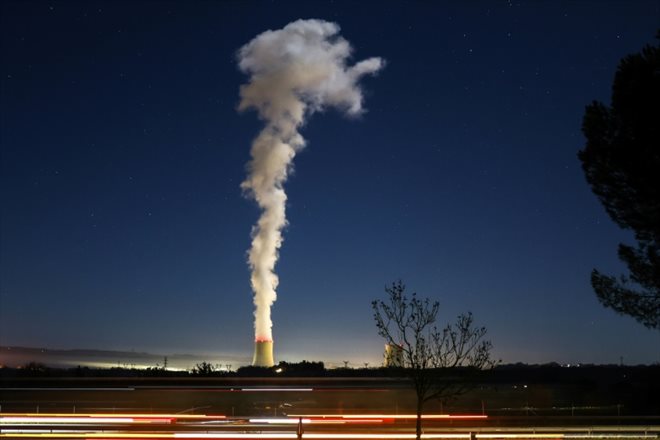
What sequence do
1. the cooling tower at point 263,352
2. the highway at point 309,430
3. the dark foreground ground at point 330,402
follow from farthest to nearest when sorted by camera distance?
the cooling tower at point 263,352 < the dark foreground ground at point 330,402 < the highway at point 309,430

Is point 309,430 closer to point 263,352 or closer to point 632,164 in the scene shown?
point 632,164

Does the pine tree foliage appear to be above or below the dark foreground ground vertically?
above

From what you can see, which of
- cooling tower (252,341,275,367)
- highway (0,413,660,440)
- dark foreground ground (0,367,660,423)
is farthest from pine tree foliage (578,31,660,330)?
cooling tower (252,341,275,367)

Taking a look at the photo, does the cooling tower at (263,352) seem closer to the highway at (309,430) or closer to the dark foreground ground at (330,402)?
the dark foreground ground at (330,402)

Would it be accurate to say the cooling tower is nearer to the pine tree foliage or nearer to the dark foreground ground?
the dark foreground ground

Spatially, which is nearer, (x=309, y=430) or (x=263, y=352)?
(x=309, y=430)

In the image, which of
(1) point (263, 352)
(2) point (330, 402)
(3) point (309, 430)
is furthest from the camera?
(1) point (263, 352)

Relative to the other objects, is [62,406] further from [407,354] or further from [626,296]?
[626,296]

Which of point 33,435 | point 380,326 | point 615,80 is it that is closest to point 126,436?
point 33,435

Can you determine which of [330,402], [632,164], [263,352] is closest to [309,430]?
[632,164]

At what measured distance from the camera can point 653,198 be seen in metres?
21.5

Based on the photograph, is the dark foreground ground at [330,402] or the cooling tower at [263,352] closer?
the dark foreground ground at [330,402]

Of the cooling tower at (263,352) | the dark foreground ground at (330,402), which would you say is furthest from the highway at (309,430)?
the cooling tower at (263,352)

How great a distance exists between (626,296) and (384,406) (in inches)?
908
